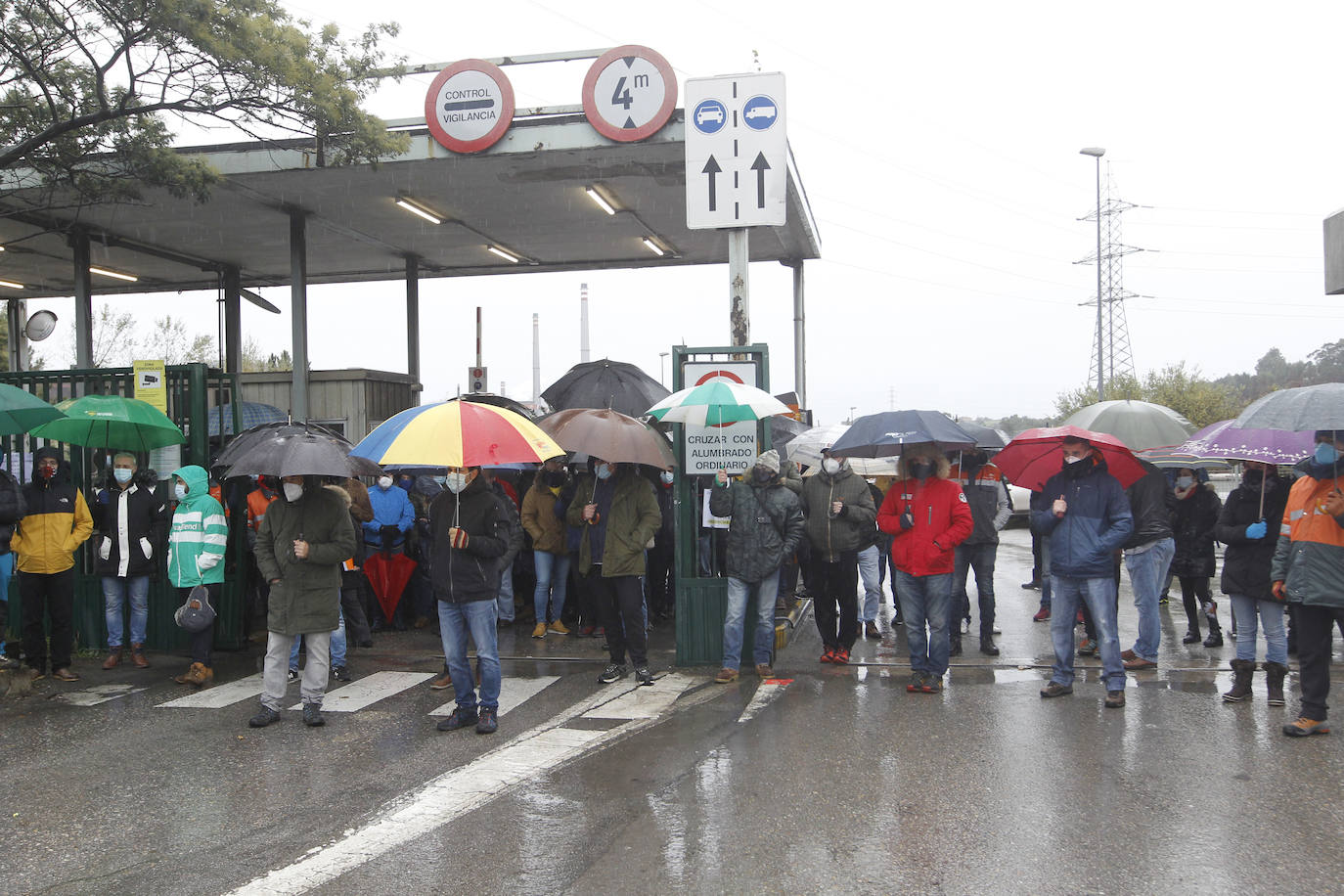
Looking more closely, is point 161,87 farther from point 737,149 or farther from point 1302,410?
point 1302,410

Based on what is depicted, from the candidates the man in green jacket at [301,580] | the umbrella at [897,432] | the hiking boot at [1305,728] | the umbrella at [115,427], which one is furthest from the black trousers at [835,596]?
the umbrella at [115,427]

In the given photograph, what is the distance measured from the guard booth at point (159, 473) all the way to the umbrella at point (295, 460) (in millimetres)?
2832

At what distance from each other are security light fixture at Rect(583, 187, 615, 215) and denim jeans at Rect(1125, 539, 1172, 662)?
9.88m

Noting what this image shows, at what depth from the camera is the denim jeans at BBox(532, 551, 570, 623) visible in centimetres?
1030

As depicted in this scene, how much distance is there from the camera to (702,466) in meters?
8.68

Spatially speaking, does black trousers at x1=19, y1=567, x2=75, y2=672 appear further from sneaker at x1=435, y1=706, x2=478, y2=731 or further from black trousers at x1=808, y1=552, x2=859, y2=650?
black trousers at x1=808, y1=552, x2=859, y2=650

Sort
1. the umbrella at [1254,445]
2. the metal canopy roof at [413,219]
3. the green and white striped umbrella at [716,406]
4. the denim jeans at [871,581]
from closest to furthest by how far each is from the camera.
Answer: the umbrella at [1254,445] < the green and white striped umbrella at [716,406] < the denim jeans at [871,581] < the metal canopy roof at [413,219]

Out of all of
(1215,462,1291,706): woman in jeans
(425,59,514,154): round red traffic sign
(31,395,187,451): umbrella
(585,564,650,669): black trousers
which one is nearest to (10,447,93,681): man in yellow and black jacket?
(31,395,187,451): umbrella

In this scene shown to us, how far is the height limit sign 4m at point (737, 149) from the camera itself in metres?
8.94

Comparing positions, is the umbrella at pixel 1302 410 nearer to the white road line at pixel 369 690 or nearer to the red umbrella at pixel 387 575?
the white road line at pixel 369 690

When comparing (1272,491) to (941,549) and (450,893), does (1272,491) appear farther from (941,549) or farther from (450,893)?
(450,893)

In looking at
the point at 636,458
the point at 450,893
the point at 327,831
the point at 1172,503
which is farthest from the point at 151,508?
the point at 1172,503

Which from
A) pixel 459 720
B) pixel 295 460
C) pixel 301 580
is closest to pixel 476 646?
pixel 459 720

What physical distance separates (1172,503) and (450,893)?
25.8ft
